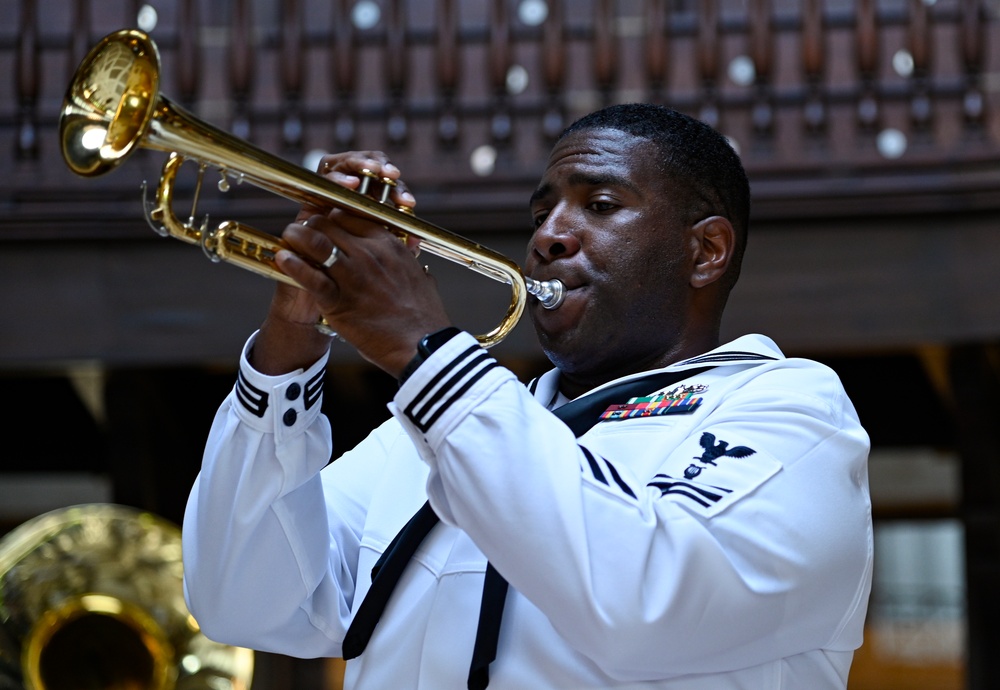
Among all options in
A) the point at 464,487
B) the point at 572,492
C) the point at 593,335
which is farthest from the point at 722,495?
the point at 593,335

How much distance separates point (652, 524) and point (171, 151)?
0.79m

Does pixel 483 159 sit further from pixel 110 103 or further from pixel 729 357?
pixel 110 103

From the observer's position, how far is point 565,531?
167 centimetres

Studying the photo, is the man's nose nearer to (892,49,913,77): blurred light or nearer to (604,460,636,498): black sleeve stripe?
(604,460,636,498): black sleeve stripe

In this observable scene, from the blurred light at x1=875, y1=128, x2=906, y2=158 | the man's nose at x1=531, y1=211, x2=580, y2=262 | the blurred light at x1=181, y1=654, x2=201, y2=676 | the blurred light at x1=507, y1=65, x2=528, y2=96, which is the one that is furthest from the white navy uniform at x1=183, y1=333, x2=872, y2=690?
the blurred light at x1=507, y1=65, x2=528, y2=96

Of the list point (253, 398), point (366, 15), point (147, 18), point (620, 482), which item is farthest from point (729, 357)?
point (147, 18)

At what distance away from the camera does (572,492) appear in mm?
1688

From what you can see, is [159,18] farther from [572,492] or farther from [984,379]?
[572,492]

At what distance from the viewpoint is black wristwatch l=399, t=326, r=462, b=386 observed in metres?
1.74

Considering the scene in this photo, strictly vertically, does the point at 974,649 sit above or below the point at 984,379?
below

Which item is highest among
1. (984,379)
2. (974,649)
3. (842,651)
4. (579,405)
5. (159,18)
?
(159,18)

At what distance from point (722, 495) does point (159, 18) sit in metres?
3.94

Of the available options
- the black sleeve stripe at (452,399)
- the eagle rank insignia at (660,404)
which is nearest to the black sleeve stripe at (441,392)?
the black sleeve stripe at (452,399)

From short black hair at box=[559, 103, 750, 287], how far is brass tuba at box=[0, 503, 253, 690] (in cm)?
283
